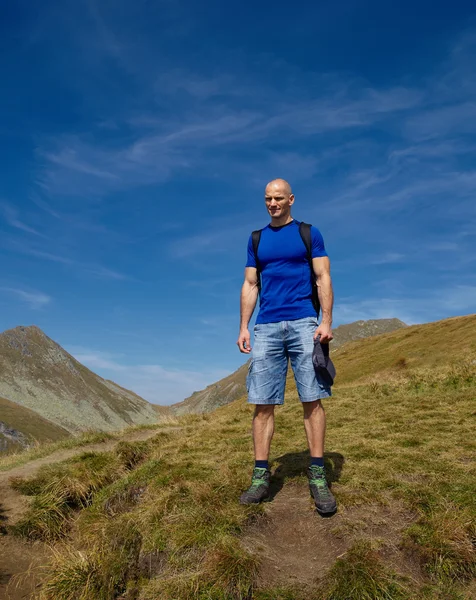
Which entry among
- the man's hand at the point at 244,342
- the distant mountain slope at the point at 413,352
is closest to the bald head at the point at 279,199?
the man's hand at the point at 244,342

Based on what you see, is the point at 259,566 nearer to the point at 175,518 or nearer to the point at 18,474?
the point at 175,518

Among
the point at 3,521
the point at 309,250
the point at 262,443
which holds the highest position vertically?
the point at 309,250

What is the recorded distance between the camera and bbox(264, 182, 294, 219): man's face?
6.57 meters

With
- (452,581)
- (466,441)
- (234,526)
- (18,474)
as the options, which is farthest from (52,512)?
(466,441)

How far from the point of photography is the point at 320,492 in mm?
6141

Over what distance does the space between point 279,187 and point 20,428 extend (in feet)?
566

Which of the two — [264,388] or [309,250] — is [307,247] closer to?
[309,250]

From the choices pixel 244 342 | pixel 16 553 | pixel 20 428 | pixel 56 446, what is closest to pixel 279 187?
pixel 244 342

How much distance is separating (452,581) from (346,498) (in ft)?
6.03

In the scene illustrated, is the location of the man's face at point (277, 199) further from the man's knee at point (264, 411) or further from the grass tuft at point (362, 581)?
the grass tuft at point (362, 581)

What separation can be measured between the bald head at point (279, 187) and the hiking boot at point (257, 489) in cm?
402

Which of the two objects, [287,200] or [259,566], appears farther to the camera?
[287,200]

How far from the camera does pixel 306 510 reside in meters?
6.23

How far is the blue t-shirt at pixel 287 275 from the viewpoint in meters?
6.48
